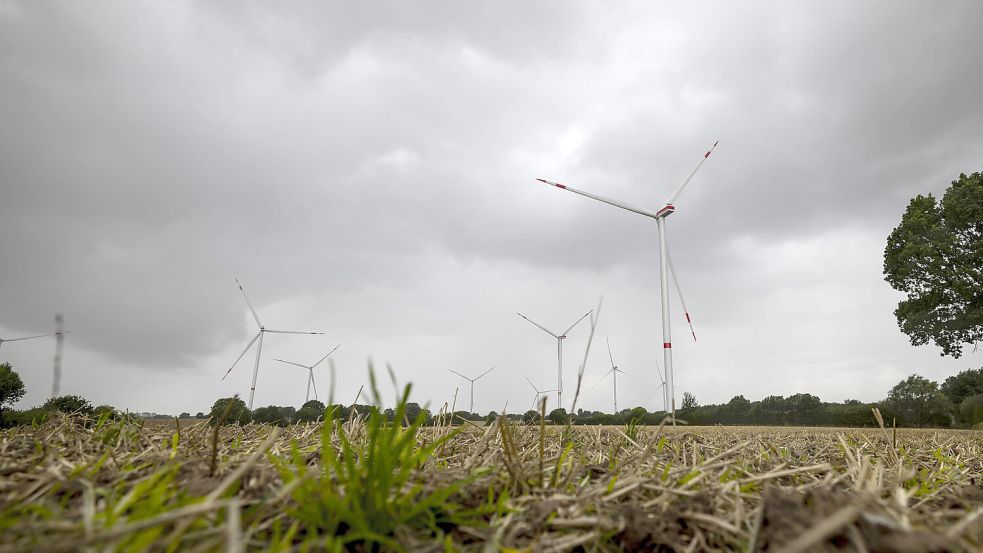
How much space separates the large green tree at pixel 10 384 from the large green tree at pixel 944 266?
67.8 meters

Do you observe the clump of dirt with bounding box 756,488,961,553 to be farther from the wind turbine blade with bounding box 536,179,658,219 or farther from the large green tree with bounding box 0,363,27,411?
the large green tree with bounding box 0,363,27,411

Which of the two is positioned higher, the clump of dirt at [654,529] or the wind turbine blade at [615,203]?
the wind turbine blade at [615,203]

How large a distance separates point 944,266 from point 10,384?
233 ft

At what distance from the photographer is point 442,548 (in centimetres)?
219

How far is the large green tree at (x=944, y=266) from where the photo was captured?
45.4 m

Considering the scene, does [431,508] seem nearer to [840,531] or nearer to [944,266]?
[840,531]

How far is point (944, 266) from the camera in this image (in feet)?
152

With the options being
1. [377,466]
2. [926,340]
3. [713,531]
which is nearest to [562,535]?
[713,531]

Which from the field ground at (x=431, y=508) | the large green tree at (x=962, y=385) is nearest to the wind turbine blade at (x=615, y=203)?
the field ground at (x=431, y=508)

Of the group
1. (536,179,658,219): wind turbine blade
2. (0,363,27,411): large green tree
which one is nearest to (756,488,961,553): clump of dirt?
(536,179,658,219): wind turbine blade

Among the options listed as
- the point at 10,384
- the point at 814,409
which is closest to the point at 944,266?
the point at 814,409

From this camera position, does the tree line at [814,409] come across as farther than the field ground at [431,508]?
Yes

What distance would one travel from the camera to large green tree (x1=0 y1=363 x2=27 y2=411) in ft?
117

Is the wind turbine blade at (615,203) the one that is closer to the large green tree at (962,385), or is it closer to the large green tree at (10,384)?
the large green tree at (10,384)
